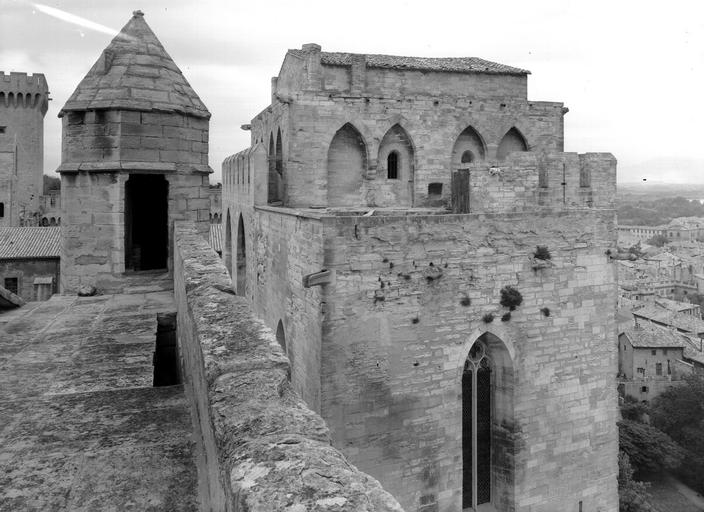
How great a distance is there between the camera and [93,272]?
→ 282 inches

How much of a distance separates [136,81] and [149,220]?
267cm

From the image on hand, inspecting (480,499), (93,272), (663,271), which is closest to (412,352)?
(480,499)

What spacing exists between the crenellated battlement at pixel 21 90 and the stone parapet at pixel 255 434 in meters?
46.2

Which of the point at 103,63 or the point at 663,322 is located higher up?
the point at 103,63

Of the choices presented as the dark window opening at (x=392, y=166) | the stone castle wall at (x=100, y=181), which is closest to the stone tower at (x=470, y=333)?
the stone castle wall at (x=100, y=181)

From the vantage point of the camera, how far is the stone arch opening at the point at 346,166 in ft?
46.8

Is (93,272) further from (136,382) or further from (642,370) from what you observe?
(642,370)

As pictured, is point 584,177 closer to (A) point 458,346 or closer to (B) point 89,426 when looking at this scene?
(A) point 458,346

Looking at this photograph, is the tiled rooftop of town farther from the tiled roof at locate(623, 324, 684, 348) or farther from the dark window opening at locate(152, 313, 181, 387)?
the tiled roof at locate(623, 324, 684, 348)

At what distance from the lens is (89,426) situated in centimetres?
291

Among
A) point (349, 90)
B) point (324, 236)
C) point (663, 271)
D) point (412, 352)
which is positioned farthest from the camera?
point (663, 271)

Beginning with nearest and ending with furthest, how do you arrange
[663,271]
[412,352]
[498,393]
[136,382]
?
[136,382] → [412,352] → [498,393] → [663,271]

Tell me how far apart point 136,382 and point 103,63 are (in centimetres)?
537

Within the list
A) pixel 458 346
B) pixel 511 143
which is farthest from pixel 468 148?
pixel 458 346
